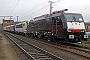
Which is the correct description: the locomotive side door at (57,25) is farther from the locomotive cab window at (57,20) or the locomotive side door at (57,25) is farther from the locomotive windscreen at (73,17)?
the locomotive windscreen at (73,17)

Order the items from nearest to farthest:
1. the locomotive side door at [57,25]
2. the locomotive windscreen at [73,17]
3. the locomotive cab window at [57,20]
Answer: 1. the locomotive windscreen at [73,17]
2. the locomotive side door at [57,25]
3. the locomotive cab window at [57,20]

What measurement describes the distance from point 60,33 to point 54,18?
7.44ft

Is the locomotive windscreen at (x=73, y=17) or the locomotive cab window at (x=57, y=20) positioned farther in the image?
the locomotive cab window at (x=57, y=20)

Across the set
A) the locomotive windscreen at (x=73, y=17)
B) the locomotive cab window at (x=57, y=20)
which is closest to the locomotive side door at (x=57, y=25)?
the locomotive cab window at (x=57, y=20)

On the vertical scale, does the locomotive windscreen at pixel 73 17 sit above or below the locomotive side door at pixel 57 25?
above

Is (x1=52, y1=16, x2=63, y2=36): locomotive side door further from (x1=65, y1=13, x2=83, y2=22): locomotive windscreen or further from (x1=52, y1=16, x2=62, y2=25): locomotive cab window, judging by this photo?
(x1=65, y1=13, x2=83, y2=22): locomotive windscreen

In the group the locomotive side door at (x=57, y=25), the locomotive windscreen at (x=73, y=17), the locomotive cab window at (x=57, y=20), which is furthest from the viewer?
the locomotive cab window at (x=57, y=20)

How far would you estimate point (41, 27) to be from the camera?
1059 inches

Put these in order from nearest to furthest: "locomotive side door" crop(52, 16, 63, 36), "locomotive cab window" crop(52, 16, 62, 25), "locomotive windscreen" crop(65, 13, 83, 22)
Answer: "locomotive windscreen" crop(65, 13, 83, 22) < "locomotive side door" crop(52, 16, 63, 36) < "locomotive cab window" crop(52, 16, 62, 25)

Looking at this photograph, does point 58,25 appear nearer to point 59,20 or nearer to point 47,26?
point 59,20

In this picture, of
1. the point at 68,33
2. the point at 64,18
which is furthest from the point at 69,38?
the point at 64,18

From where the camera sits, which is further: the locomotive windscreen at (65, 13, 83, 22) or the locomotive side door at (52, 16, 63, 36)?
the locomotive side door at (52, 16, 63, 36)

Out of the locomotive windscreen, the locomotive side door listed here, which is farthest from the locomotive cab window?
the locomotive windscreen

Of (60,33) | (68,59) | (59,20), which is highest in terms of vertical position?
(59,20)
